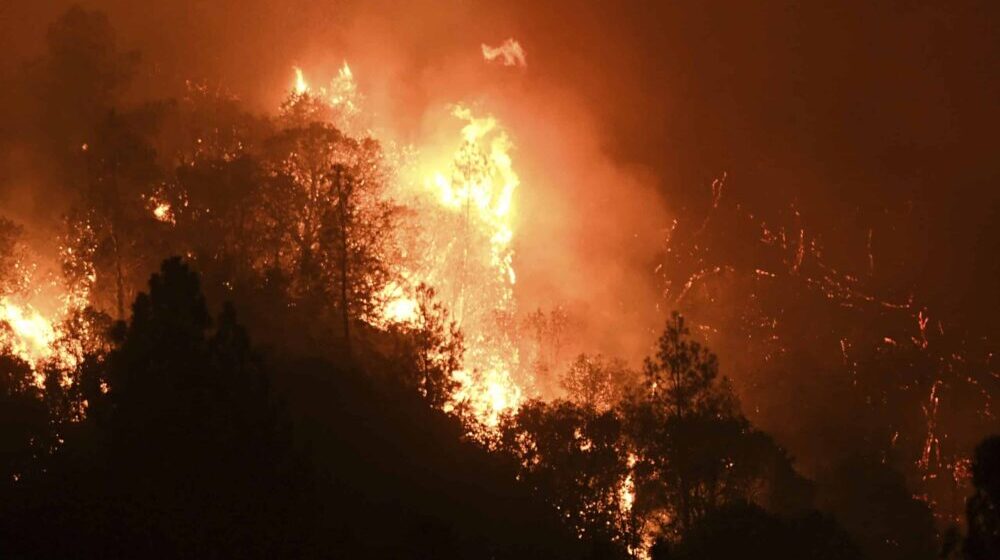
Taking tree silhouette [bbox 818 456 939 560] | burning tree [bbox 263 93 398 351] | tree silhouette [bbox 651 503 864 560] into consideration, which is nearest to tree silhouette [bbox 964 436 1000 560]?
tree silhouette [bbox 651 503 864 560]

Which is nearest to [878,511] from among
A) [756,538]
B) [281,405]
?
[756,538]

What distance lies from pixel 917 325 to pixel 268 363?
133m

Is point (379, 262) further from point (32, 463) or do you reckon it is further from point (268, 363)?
point (32, 463)

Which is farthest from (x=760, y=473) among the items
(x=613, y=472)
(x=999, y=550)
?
(x=999, y=550)

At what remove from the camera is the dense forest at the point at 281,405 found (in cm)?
2909

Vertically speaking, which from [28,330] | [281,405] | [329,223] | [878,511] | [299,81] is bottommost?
[281,405]

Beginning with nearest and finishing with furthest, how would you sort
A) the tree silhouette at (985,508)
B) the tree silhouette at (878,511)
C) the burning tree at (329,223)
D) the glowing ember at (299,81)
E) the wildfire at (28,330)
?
1. the tree silhouette at (985,508)
2. the burning tree at (329,223)
3. the wildfire at (28,330)
4. the tree silhouette at (878,511)
5. the glowing ember at (299,81)

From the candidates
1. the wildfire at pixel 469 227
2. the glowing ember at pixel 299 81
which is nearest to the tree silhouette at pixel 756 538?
the wildfire at pixel 469 227

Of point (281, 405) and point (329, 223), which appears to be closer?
point (281, 405)

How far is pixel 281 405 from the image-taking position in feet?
101

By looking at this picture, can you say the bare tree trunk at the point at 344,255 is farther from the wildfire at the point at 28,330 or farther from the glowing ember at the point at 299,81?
the glowing ember at the point at 299,81

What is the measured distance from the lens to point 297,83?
8719cm

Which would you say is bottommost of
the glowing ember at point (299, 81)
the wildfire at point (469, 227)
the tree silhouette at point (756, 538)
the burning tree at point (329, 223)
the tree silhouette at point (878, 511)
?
the tree silhouette at point (756, 538)

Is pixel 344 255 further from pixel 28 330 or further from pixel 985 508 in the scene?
pixel 985 508
